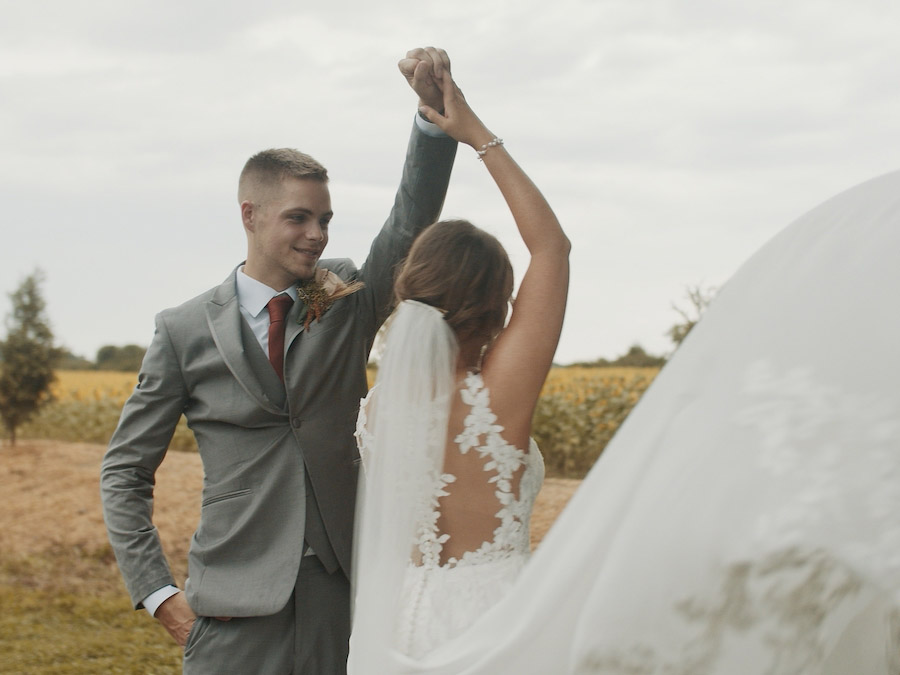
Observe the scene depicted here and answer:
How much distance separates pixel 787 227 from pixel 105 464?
90.3 inches

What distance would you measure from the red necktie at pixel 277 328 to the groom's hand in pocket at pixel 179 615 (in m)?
0.76

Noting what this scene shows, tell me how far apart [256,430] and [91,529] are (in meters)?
8.40

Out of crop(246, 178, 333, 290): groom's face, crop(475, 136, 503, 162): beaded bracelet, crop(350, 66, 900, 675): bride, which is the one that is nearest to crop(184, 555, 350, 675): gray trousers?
crop(350, 66, 900, 675): bride

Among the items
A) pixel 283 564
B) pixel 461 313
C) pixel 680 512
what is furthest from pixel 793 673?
pixel 283 564

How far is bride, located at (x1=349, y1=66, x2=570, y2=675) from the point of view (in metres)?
2.32

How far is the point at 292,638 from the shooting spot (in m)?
3.02

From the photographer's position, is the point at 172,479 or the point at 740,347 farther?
the point at 172,479

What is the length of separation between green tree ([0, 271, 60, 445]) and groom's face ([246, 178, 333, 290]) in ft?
39.9

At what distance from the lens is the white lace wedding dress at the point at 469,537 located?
2.34 meters

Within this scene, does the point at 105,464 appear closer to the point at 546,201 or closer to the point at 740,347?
the point at 546,201

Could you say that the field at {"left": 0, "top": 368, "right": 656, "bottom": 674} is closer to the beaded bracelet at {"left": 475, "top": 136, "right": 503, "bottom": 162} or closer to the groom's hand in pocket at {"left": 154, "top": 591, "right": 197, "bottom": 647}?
the groom's hand in pocket at {"left": 154, "top": 591, "right": 197, "bottom": 647}

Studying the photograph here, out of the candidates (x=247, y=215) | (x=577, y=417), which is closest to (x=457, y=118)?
(x=247, y=215)

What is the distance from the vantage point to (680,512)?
1906 mm

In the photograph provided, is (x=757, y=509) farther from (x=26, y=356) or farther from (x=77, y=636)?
(x=26, y=356)
